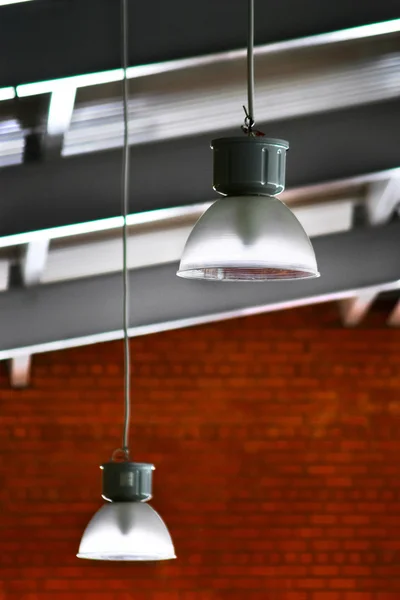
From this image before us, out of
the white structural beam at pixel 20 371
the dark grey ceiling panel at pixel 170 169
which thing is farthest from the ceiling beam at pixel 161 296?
the white structural beam at pixel 20 371

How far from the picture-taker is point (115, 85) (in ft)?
14.9

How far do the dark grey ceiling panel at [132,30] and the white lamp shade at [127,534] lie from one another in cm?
168

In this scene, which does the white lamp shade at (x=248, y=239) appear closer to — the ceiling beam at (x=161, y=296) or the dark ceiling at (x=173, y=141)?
the dark ceiling at (x=173, y=141)

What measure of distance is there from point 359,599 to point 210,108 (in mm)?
4835

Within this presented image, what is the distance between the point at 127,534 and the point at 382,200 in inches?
98.5

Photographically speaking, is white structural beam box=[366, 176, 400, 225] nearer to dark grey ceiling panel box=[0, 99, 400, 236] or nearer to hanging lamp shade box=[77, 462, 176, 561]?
dark grey ceiling panel box=[0, 99, 400, 236]

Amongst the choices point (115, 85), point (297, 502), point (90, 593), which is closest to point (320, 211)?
point (115, 85)

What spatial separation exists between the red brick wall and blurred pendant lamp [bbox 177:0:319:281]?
617 centimetres

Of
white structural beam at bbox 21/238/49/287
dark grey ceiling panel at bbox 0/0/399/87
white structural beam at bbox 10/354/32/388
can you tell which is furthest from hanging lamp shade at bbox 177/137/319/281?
white structural beam at bbox 10/354/32/388

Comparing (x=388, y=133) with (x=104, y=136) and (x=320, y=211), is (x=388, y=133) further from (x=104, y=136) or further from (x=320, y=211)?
(x=320, y=211)

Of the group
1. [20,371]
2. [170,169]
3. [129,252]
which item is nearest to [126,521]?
[170,169]

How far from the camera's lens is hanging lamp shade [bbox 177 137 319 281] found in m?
2.37

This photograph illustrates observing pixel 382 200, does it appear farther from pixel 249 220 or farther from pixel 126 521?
pixel 249 220

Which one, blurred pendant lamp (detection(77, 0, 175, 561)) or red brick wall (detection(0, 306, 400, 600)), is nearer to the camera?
blurred pendant lamp (detection(77, 0, 175, 561))
